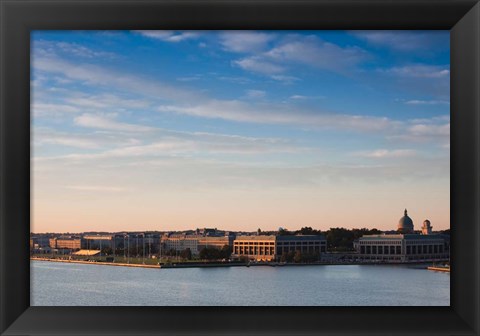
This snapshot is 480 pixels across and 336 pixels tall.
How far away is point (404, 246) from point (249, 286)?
6.08 metres

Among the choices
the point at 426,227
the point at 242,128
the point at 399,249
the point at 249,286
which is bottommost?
the point at 249,286

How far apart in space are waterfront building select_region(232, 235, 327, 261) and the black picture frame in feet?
60.4

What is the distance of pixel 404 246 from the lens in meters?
22.1

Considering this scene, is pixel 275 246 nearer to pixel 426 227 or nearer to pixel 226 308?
pixel 426 227

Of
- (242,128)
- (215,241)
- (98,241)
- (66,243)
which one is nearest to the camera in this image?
(242,128)

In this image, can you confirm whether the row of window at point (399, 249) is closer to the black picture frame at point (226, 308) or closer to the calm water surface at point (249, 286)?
the calm water surface at point (249, 286)

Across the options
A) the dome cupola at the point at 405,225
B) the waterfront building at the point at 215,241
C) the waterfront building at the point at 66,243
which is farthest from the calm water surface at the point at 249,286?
the dome cupola at the point at 405,225

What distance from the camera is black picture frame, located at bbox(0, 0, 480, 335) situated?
147cm

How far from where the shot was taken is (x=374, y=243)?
2108 cm

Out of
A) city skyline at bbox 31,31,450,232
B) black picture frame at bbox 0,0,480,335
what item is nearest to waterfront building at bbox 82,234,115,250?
city skyline at bbox 31,31,450,232

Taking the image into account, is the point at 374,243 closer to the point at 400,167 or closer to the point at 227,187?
the point at 400,167

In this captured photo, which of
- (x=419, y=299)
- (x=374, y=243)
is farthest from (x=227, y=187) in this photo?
(x=419, y=299)

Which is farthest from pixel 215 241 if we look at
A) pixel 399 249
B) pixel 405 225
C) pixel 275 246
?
pixel 405 225

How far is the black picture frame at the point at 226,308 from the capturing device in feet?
4.83
